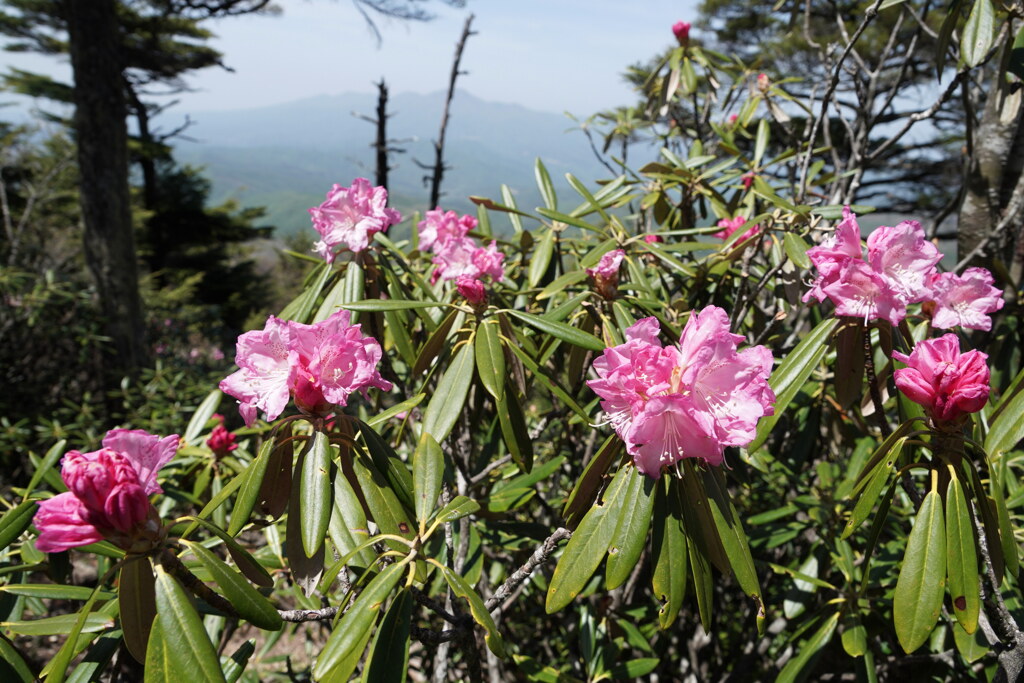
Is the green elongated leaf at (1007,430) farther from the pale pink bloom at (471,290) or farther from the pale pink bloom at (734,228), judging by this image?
the pale pink bloom at (471,290)

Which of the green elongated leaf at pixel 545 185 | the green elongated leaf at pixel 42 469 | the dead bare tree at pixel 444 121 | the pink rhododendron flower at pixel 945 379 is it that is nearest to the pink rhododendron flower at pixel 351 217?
the green elongated leaf at pixel 545 185

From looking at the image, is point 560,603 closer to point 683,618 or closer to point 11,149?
point 683,618

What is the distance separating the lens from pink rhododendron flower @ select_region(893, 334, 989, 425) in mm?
721

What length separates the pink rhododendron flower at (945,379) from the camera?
2.37ft

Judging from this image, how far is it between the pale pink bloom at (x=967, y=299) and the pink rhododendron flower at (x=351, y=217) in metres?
1.03

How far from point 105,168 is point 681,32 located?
193 inches

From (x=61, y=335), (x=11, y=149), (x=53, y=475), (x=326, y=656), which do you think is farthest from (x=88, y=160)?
(x=11, y=149)

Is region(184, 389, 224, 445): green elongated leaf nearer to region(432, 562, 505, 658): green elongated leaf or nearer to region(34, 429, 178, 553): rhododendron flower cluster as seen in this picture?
region(34, 429, 178, 553): rhododendron flower cluster

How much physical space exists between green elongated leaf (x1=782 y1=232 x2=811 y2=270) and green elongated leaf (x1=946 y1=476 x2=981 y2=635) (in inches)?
17.2

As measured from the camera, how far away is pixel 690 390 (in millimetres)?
710

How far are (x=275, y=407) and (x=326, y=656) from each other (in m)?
0.34

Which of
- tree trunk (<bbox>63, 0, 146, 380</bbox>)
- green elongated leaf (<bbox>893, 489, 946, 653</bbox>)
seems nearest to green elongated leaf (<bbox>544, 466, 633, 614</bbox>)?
green elongated leaf (<bbox>893, 489, 946, 653</bbox>)

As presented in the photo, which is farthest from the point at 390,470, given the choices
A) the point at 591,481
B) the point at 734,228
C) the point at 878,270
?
the point at 734,228

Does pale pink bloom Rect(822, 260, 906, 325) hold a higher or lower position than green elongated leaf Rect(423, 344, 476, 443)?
higher
